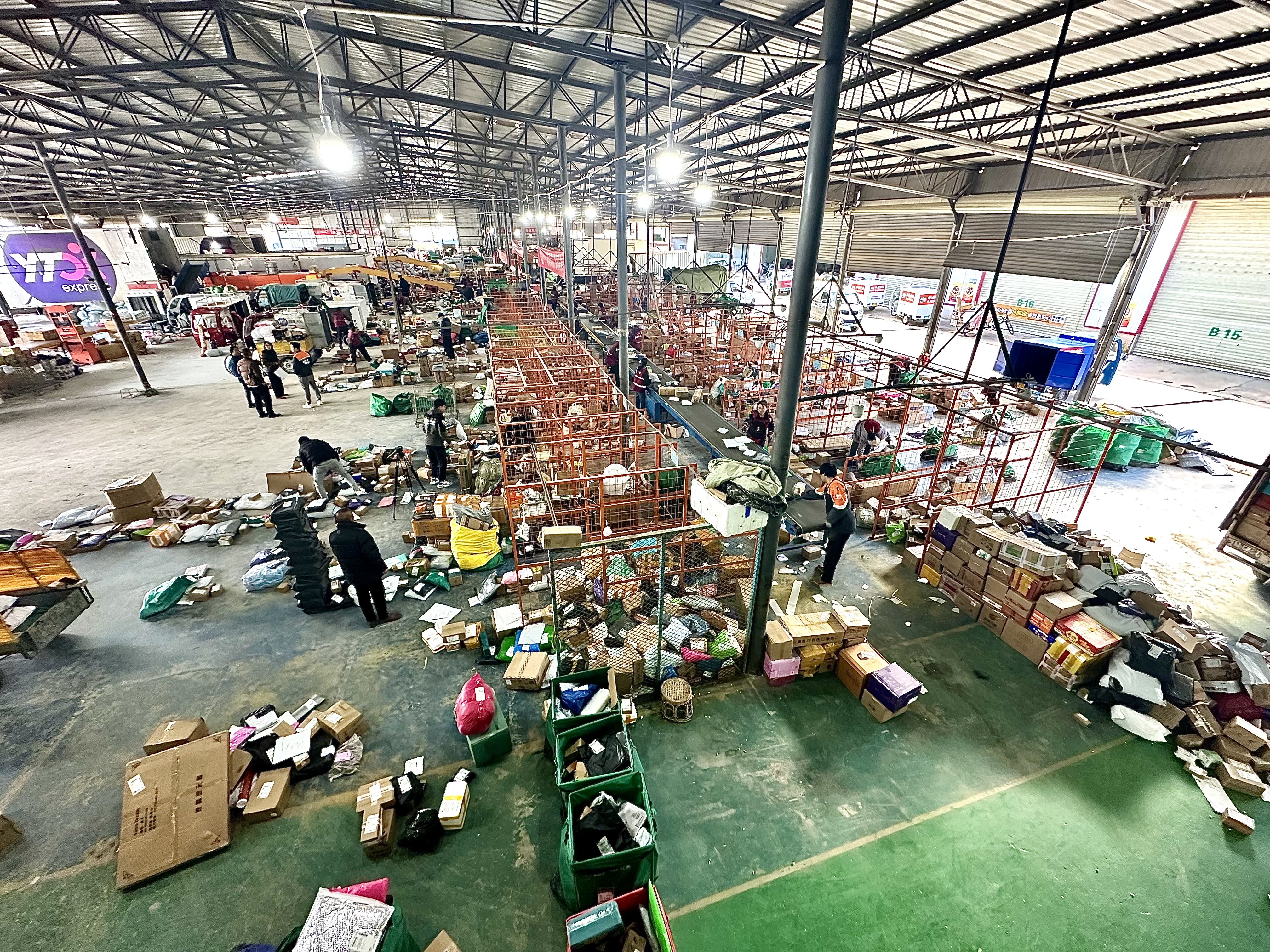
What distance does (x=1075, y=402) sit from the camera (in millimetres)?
13133

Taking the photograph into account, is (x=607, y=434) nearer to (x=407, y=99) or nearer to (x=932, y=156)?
(x=407, y=99)

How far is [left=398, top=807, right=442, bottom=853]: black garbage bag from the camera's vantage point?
4438 millimetres

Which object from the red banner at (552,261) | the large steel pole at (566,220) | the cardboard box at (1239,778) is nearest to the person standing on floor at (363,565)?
the cardboard box at (1239,778)

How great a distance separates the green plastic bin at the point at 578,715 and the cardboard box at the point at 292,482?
7.81 meters

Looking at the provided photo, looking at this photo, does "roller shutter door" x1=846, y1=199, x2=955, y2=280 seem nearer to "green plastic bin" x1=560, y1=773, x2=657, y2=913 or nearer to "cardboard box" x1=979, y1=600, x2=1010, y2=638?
"cardboard box" x1=979, y1=600, x2=1010, y2=638

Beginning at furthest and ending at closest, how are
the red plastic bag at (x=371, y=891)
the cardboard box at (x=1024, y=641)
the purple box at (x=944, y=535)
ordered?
1. the purple box at (x=944, y=535)
2. the cardboard box at (x=1024, y=641)
3. the red plastic bag at (x=371, y=891)

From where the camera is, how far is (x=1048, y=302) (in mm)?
19516

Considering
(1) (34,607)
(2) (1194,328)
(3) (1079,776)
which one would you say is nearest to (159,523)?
(1) (34,607)

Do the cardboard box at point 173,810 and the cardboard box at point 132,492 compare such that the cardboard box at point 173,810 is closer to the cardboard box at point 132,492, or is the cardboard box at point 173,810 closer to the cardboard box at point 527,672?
the cardboard box at point 527,672

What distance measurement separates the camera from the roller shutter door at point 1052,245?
476 inches

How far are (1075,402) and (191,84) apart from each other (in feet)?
77.0

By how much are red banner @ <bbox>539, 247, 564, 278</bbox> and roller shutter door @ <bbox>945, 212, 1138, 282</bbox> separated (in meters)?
14.5

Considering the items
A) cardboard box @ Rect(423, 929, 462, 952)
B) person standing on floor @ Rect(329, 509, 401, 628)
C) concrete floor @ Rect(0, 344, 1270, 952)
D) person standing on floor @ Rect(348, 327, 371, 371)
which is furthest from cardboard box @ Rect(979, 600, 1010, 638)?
person standing on floor @ Rect(348, 327, 371, 371)

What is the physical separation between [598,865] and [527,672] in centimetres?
271
